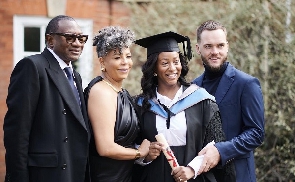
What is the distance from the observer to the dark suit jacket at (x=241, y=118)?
4.28m

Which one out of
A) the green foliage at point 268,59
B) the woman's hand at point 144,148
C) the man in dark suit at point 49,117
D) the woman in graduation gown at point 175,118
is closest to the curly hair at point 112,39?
the man in dark suit at point 49,117

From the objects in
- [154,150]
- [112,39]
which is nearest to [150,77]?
[112,39]

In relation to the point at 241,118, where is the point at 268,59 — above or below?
above

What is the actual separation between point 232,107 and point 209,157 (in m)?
0.49

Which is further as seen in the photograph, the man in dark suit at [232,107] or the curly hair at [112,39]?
the man in dark suit at [232,107]

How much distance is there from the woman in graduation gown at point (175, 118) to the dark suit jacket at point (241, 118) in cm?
11

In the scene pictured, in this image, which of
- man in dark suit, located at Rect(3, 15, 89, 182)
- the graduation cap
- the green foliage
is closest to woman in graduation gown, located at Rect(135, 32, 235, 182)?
the graduation cap

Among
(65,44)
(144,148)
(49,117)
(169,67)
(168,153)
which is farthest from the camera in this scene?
(169,67)

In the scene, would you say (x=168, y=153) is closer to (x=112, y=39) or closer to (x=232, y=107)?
(x=232, y=107)

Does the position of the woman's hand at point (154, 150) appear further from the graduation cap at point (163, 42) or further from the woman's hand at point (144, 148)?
the graduation cap at point (163, 42)

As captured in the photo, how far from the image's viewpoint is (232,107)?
→ 4379mm

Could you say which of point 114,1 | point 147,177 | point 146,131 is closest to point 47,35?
point 146,131

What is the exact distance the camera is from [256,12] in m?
7.52

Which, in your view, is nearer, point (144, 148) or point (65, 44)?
point (65, 44)
